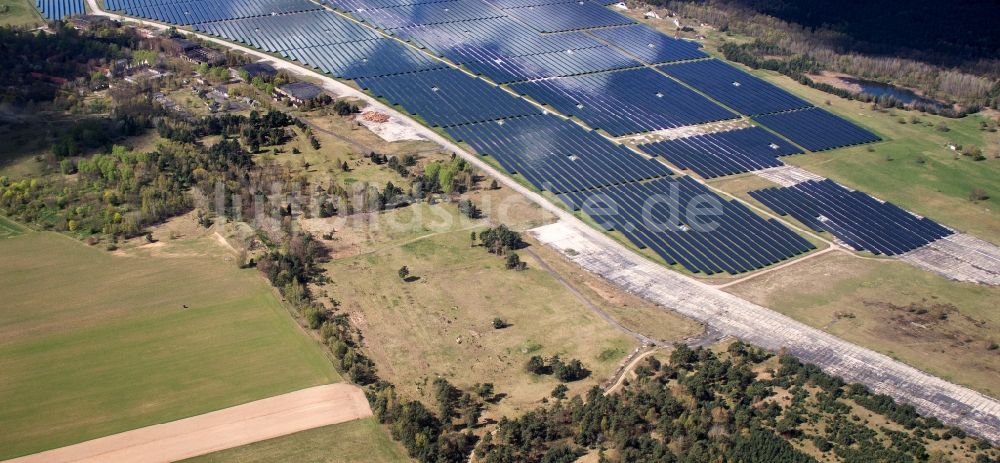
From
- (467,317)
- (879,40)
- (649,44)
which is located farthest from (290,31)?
(879,40)

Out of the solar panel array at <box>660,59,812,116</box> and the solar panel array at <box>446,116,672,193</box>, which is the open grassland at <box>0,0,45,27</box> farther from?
the solar panel array at <box>660,59,812,116</box>

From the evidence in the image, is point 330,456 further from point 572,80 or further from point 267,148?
point 572,80

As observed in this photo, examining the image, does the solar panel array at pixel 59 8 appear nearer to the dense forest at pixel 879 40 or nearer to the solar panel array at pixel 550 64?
the solar panel array at pixel 550 64

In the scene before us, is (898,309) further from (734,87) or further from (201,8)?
(201,8)

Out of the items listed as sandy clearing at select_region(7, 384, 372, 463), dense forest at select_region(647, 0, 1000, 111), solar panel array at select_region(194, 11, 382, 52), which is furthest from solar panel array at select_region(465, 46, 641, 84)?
sandy clearing at select_region(7, 384, 372, 463)

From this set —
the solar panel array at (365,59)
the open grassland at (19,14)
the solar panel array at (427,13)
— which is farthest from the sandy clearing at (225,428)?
the open grassland at (19,14)

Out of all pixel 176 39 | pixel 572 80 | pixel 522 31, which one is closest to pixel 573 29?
pixel 522 31
